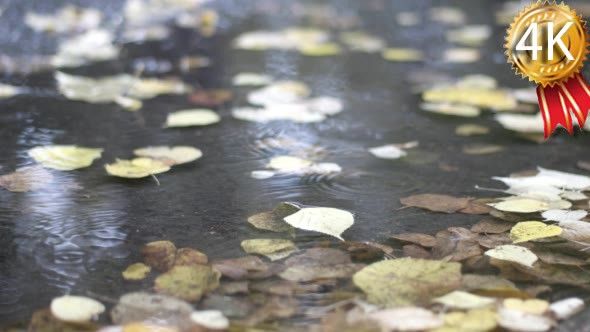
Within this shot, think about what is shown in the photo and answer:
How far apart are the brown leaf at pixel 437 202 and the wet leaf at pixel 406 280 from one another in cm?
22

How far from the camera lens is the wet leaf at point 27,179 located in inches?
51.8

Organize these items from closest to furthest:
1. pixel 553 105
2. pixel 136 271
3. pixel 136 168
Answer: pixel 136 271 < pixel 136 168 < pixel 553 105

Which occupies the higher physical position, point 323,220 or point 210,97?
point 210,97

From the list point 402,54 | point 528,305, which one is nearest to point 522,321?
point 528,305

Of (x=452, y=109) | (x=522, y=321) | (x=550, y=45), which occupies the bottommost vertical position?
(x=522, y=321)

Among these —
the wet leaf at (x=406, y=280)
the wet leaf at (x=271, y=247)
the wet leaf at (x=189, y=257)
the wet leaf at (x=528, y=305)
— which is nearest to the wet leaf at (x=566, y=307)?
the wet leaf at (x=528, y=305)

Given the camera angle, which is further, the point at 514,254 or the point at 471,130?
the point at 471,130

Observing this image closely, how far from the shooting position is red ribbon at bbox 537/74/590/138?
1.53m

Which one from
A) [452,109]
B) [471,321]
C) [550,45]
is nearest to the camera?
[471,321]

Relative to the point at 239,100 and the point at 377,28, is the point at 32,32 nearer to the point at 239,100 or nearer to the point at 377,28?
the point at 239,100

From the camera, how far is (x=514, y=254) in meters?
1.09

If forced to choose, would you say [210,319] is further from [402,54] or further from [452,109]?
[402,54]

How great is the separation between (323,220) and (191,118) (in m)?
0.64

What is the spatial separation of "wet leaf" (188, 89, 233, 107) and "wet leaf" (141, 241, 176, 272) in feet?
2.61
